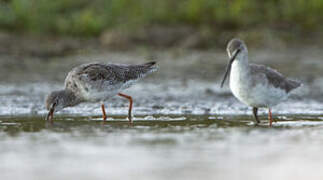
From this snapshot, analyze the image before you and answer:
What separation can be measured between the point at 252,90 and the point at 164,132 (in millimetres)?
1357

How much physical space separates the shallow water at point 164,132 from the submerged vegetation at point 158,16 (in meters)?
1.69

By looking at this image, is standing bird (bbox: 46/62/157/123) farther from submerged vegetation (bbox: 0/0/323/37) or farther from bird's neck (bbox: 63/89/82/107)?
submerged vegetation (bbox: 0/0/323/37)

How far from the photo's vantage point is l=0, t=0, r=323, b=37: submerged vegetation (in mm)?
15555

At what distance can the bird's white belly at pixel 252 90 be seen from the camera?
28.5 feet

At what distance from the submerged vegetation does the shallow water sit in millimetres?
1685

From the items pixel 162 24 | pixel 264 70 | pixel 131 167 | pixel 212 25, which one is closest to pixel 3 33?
pixel 162 24

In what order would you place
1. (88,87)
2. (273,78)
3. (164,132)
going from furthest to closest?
(88,87)
(273,78)
(164,132)

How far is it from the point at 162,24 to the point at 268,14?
2.57 m

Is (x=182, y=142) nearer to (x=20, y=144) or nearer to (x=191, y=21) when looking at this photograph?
(x=20, y=144)

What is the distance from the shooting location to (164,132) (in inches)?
323

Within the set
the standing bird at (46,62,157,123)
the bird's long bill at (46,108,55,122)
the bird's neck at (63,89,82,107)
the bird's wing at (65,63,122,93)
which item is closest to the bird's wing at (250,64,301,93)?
the standing bird at (46,62,157,123)

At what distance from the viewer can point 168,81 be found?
42.7 ft

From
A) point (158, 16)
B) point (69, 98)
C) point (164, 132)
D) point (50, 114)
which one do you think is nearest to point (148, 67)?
point (69, 98)

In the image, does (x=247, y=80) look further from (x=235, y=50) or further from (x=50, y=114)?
(x=50, y=114)
